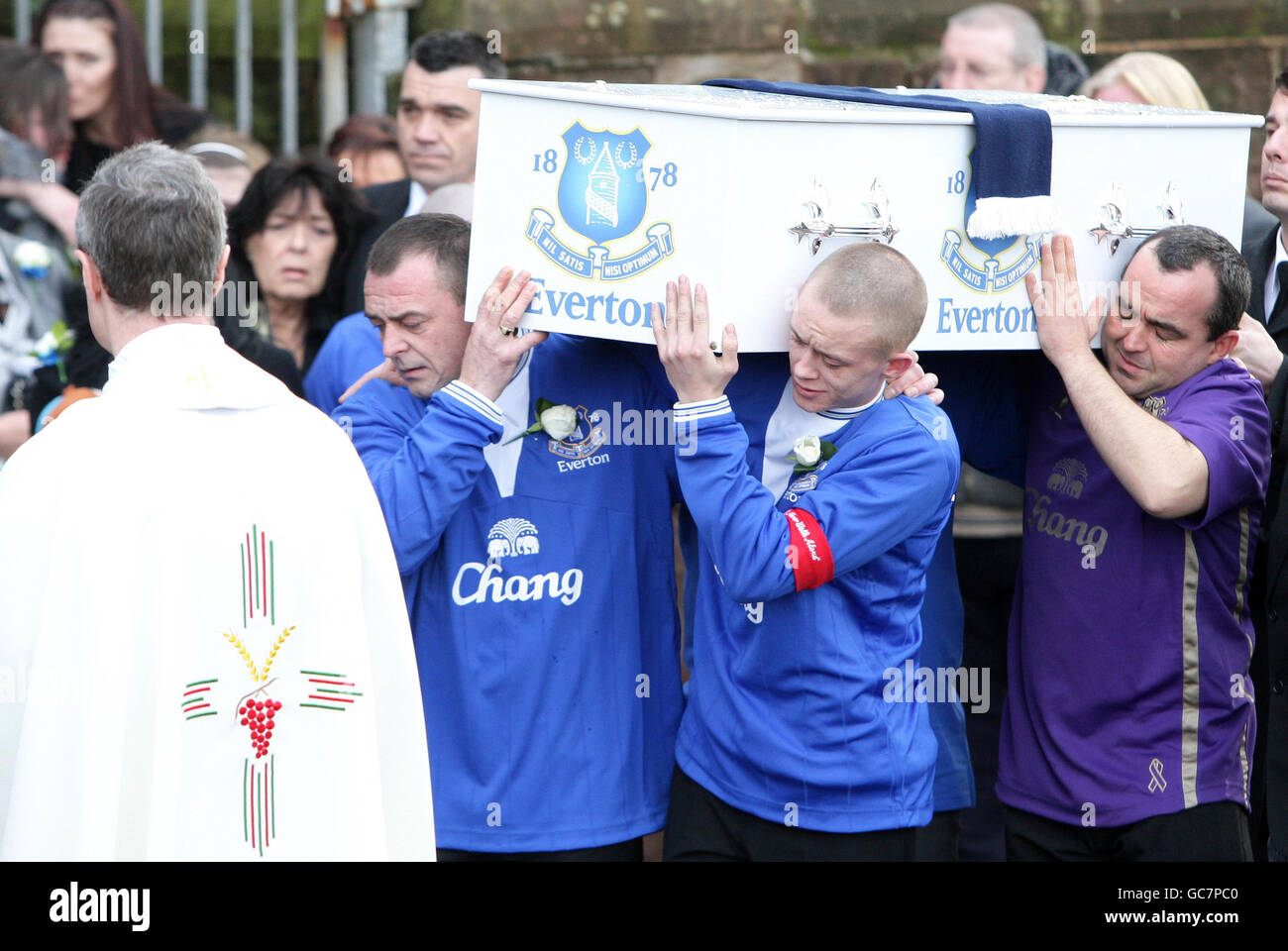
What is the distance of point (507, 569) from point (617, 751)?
1.52 feet

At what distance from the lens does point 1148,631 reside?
3.50m

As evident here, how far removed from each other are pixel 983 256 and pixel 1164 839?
4.29 ft

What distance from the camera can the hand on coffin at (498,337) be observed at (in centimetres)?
326

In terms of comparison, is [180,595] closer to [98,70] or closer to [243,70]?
[98,70]

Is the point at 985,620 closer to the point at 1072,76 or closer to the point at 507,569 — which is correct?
the point at 507,569

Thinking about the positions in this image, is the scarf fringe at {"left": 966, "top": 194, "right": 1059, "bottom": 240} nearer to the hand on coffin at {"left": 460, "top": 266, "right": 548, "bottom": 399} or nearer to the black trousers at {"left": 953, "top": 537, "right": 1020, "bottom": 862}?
the hand on coffin at {"left": 460, "top": 266, "right": 548, "bottom": 399}

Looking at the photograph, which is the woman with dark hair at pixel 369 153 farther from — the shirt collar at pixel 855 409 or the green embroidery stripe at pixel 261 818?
the green embroidery stripe at pixel 261 818

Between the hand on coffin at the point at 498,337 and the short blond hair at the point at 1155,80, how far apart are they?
2796 mm

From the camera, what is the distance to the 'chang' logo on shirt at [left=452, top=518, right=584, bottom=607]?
343cm

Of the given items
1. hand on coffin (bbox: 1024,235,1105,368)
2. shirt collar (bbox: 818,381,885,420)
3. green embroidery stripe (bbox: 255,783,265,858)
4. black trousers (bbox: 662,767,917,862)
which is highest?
hand on coffin (bbox: 1024,235,1105,368)

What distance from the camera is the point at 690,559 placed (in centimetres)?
366

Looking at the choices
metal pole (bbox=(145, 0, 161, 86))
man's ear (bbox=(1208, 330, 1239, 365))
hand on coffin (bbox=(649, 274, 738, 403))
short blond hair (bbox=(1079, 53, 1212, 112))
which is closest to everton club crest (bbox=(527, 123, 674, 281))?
hand on coffin (bbox=(649, 274, 738, 403))

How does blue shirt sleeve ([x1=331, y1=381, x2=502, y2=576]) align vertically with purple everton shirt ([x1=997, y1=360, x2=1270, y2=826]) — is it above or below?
above
